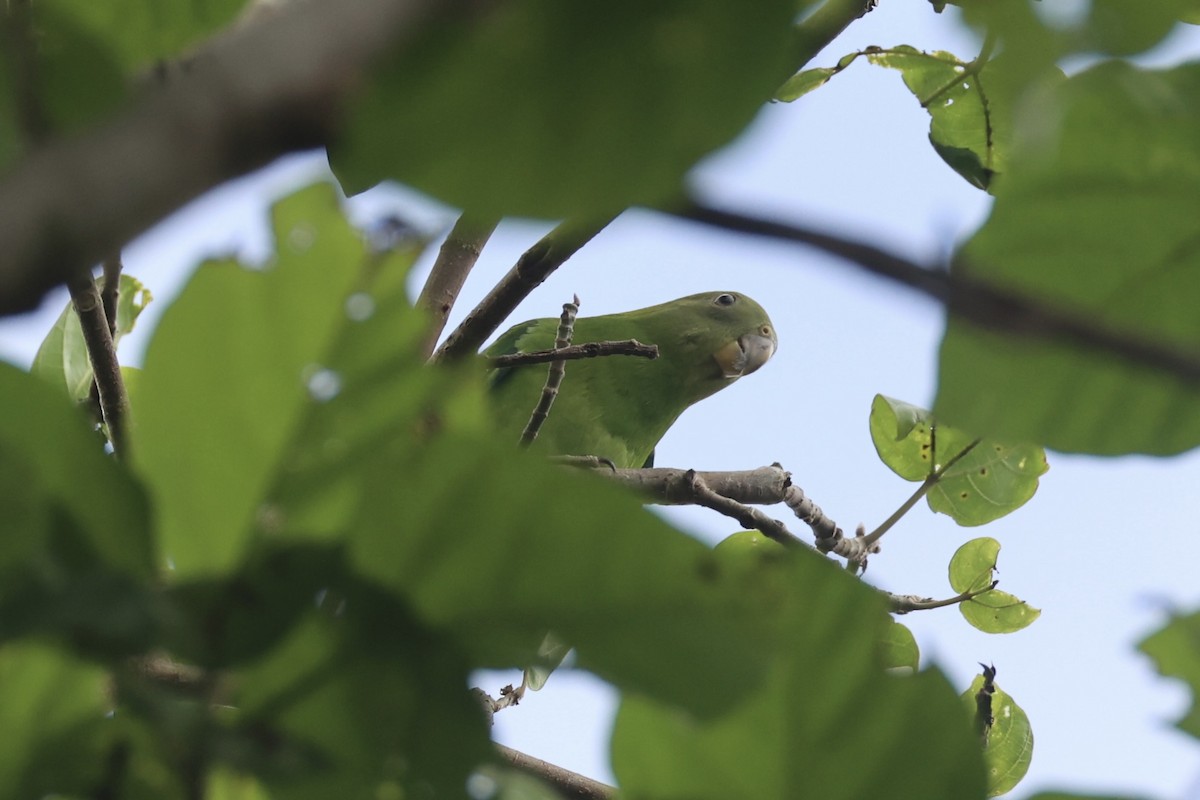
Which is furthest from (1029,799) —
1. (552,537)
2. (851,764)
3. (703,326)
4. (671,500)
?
(703,326)

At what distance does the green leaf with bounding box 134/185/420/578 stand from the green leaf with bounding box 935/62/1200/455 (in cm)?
25

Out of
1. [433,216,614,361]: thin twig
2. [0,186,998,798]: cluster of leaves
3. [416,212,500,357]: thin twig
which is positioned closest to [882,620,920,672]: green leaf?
[433,216,614,361]: thin twig

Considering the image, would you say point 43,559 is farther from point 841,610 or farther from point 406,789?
point 841,610

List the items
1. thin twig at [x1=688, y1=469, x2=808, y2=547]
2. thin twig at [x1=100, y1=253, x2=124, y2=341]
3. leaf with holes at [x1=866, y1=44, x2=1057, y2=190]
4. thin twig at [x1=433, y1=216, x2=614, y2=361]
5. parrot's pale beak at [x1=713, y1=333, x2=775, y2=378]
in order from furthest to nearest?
parrot's pale beak at [x1=713, y1=333, x2=775, y2=378], thin twig at [x1=688, y1=469, x2=808, y2=547], thin twig at [x1=433, y1=216, x2=614, y2=361], thin twig at [x1=100, y1=253, x2=124, y2=341], leaf with holes at [x1=866, y1=44, x2=1057, y2=190]

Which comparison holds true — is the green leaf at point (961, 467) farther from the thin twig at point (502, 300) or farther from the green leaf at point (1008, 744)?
the thin twig at point (502, 300)

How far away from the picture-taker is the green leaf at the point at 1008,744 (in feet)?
4.96

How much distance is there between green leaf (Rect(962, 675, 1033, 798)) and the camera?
1512 mm

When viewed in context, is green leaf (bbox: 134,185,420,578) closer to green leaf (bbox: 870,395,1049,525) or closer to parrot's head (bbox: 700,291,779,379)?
green leaf (bbox: 870,395,1049,525)

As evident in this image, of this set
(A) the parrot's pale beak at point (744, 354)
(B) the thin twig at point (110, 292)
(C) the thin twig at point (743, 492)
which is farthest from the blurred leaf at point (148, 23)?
(A) the parrot's pale beak at point (744, 354)

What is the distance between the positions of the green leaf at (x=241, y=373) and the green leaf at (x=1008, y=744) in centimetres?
135

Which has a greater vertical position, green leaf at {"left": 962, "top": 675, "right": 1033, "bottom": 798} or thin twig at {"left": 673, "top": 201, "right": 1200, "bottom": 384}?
green leaf at {"left": 962, "top": 675, "right": 1033, "bottom": 798}

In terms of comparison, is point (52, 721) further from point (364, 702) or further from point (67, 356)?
point (67, 356)

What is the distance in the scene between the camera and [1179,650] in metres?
0.42

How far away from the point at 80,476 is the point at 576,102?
18cm
